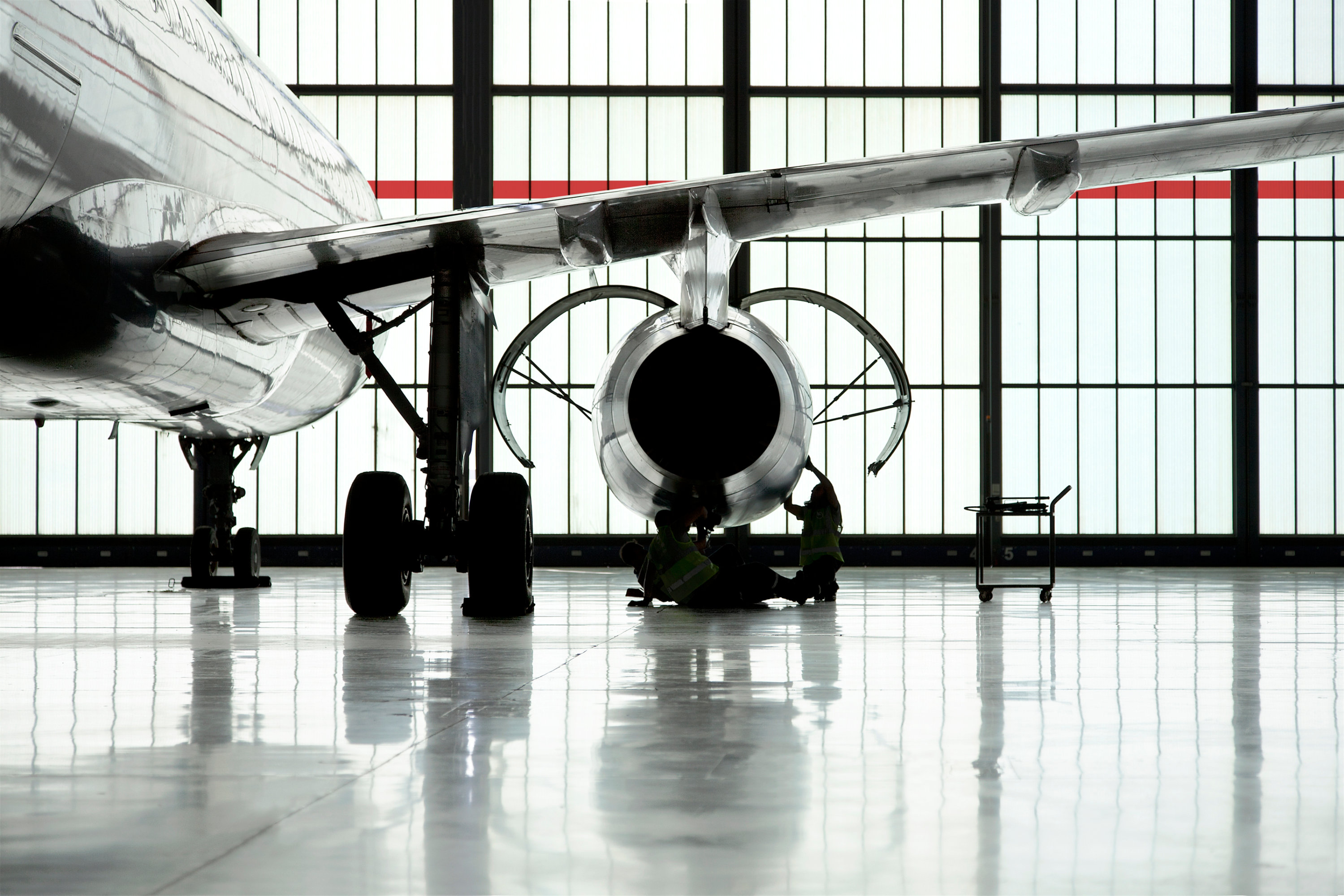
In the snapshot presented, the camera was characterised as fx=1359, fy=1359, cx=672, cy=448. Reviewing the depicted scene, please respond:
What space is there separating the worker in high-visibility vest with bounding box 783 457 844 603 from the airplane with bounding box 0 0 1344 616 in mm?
3201

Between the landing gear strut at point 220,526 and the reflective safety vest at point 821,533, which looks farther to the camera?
the landing gear strut at point 220,526

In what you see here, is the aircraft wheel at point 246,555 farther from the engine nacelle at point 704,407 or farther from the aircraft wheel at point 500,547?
the engine nacelle at point 704,407

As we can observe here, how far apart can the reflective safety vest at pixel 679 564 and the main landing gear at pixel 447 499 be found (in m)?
1.38

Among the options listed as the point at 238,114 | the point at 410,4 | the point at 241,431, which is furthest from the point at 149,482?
the point at 238,114

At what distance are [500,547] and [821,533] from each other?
429 cm

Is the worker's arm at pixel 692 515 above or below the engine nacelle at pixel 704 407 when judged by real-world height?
below

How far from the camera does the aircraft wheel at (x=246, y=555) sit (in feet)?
54.3

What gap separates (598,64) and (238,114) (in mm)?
15147

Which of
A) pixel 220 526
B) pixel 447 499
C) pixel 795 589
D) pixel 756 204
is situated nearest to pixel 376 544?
pixel 447 499

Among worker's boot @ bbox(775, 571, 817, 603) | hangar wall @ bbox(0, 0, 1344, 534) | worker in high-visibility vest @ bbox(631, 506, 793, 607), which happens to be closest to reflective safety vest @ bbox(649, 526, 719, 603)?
worker in high-visibility vest @ bbox(631, 506, 793, 607)

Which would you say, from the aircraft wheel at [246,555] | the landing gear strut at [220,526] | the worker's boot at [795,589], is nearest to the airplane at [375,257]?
the worker's boot at [795,589]

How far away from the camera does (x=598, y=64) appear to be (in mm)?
23562

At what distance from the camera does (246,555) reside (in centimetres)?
1664

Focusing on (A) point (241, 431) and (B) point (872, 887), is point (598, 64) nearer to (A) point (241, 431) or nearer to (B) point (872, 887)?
(A) point (241, 431)
